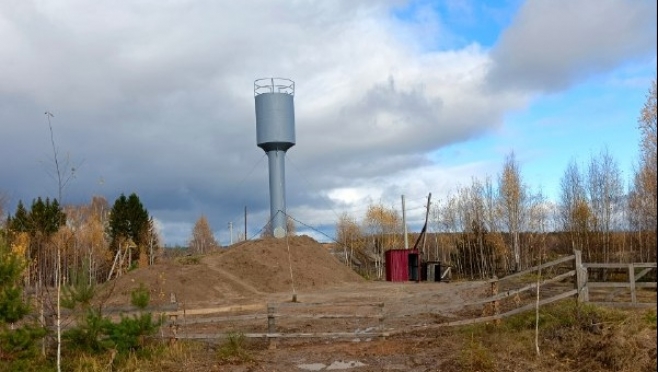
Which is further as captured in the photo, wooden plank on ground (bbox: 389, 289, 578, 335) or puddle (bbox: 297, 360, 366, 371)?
wooden plank on ground (bbox: 389, 289, 578, 335)

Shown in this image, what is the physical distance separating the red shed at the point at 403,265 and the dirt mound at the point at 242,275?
2227mm

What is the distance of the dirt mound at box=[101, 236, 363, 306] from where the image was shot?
27.2 m

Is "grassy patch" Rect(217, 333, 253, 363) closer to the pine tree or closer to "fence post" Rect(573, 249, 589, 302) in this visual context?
the pine tree

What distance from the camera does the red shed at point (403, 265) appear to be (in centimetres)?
3756

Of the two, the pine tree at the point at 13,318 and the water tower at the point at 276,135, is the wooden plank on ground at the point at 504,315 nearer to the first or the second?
the pine tree at the point at 13,318

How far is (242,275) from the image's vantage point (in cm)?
3341

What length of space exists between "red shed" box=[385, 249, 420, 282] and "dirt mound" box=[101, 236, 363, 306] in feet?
7.31

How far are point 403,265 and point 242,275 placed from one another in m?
9.81

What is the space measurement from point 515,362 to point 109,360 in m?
6.91

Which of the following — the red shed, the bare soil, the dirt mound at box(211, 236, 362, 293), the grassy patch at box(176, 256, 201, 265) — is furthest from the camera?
the red shed

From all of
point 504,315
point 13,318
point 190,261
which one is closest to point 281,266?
point 190,261

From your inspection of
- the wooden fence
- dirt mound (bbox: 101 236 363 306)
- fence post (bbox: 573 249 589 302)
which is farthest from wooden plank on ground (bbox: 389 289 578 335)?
dirt mound (bbox: 101 236 363 306)

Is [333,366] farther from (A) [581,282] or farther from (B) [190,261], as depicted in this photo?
(B) [190,261]

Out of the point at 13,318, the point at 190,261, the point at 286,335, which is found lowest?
the point at 286,335
